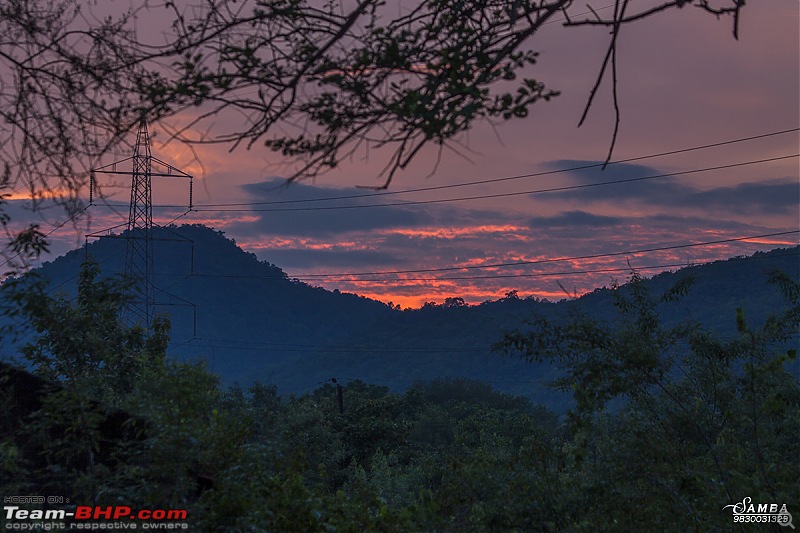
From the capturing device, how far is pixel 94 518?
5.94m

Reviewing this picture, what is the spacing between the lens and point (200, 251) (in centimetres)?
14650

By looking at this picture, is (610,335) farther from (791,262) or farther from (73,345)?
(791,262)

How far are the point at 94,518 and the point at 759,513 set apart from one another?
5893 millimetres

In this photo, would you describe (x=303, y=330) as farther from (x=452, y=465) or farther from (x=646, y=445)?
(x=646, y=445)

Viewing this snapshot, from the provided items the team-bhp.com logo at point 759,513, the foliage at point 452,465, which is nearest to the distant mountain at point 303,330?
the foliage at point 452,465

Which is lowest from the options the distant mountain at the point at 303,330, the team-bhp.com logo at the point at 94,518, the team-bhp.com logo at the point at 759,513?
the distant mountain at the point at 303,330

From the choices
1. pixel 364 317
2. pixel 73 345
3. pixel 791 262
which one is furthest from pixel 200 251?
pixel 73 345

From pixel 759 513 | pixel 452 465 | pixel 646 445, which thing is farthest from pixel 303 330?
pixel 759 513

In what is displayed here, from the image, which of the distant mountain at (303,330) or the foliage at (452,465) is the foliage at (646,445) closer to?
the foliage at (452,465)

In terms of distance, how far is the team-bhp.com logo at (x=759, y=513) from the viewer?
6846 mm

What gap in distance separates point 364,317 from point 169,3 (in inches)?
6762

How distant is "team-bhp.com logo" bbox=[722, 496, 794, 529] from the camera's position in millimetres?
6846

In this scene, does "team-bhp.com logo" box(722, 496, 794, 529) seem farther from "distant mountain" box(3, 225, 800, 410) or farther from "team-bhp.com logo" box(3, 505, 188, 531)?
"distant mountain" box(3, 225, 800, 410)

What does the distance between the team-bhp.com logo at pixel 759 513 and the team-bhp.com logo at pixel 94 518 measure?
4878 millimetres
